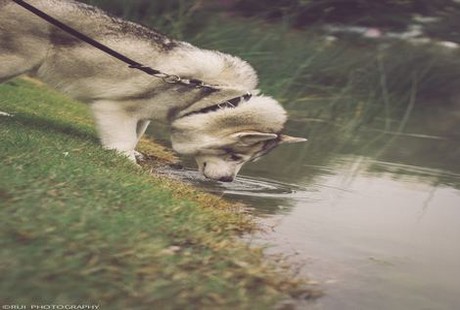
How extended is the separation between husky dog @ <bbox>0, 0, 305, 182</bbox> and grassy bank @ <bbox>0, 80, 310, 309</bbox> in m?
1.04

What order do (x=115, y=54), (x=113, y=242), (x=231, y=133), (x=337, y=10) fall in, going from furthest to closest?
(x=337, y=10) < (x=231, y=133) < (x=115, y=54) < (x=113, y=242)

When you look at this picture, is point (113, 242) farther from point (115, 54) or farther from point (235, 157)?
point (235, 157)

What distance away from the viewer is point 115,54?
17.8ft

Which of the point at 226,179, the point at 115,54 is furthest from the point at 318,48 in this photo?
the point at 115,54

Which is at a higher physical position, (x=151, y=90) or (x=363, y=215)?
(x=151, y=90)

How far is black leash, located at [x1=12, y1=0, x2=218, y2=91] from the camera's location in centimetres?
517

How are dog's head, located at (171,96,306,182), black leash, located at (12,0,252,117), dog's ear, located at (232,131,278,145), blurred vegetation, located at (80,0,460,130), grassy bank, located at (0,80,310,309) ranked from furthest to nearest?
1. blurred vegetation, located at (80,0,460,130)
2. dog's head, located at (171,96,306,182)
3. dog's ear, located at (232,131,278,145)
4. black leash, located at (12,0,252,117)
5. grassy bank, located at (0,80,310,309)

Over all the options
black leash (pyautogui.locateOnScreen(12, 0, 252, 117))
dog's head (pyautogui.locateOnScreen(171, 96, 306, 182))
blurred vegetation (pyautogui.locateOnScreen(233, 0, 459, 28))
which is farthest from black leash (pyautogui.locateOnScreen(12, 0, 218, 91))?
blurred vegetation (pyautogui.locateOnScreen(233, 0, 459, 28))

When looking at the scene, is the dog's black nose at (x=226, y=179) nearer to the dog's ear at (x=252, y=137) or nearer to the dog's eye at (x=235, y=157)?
the dog's eye at (x=235, y=157)

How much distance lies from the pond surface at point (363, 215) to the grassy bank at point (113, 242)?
0.31 metres

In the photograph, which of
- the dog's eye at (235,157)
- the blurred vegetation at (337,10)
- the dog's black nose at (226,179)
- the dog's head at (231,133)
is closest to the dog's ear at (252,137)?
the dog's head at (231,133)

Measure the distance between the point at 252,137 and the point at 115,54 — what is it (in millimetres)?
1292

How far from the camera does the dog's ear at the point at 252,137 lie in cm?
582

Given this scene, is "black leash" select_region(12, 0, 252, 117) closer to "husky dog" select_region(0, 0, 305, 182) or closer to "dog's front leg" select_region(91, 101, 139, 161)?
"husky dog" select_region(0, 0, 305, 182)
